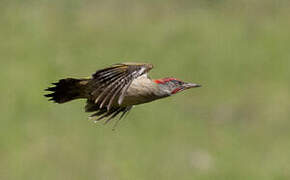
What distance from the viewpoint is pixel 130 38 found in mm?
26297

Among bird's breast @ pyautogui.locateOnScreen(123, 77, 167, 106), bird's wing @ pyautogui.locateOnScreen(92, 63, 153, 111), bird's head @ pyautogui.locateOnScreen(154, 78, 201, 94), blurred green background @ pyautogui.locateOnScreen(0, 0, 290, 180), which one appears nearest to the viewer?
bird's wing @ pyautogui.locateOnScreen(92, 63, 153, 111)

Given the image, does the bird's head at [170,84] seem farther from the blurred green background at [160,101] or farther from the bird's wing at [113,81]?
the blurred green background at [160,101]

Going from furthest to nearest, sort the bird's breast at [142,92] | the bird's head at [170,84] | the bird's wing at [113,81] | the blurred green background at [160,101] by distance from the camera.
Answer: the blurred green background at [160,101] → the bird's head at [170,84] → the bird's breast at [142,92] → the bird's wing at [113,81]

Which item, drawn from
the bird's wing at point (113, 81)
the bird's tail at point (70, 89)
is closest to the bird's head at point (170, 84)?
the bird's wing at point (113, 81)

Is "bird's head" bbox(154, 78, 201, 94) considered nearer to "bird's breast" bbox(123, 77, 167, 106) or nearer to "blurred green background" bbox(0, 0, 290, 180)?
"bird's breast" bbox(123, 77, 167, 106)

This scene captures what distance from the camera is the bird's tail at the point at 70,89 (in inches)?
517

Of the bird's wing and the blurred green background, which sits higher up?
the bird's wing

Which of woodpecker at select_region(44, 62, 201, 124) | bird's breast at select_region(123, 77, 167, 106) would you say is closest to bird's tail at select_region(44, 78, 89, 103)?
woodpecker at select_region(44, 62, 201, 124)

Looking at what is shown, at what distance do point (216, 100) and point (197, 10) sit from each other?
9.31ft

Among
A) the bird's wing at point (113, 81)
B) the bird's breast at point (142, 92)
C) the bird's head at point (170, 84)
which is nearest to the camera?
the bird's wing at point (113, 81)

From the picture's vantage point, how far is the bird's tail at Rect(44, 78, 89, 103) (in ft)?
43.1

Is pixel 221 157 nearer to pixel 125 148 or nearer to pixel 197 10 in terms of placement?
pixel 125 148

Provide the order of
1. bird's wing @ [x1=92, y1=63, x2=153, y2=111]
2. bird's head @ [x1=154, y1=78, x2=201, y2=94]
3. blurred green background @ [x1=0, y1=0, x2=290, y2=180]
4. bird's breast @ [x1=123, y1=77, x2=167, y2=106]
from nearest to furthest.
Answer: bird's wing @ [x1=92, y1=63, x2=153, y2=111] → bird's breast @ [x1=123, y1=77, x2=167, y2=106] → bird's head @ [x1=154, y1=78, x2=201, y2=94] → blurred green background @ [x1=0, y1=0, x2=290, y2=180]

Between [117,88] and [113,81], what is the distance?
3.9 inches
